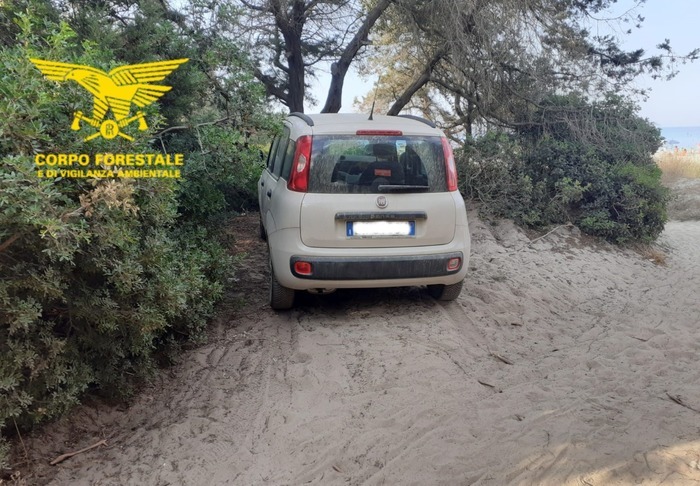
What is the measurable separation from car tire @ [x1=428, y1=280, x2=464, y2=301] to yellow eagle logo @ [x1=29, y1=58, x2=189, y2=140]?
319 cm

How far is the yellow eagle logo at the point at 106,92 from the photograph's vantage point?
10.8ft

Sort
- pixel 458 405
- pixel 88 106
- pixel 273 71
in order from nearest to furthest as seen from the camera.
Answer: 1. pixel 88 106
2. pixel 458 405
3. pixel 273 71

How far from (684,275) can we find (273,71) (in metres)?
9.19

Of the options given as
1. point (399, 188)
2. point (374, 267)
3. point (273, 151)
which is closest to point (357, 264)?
point (374, 267)

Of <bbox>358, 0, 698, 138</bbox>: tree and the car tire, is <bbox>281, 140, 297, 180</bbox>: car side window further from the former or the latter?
<bbox>358, 0, 698, 138</bbox>: tree

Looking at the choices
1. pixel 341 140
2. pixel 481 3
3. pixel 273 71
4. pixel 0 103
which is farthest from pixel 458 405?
pixel 273 71

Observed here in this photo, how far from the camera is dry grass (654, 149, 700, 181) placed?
1550 cm

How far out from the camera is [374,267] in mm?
4633

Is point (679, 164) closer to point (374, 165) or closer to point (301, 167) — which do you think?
point (374, 165)

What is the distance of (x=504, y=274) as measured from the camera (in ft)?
21.9

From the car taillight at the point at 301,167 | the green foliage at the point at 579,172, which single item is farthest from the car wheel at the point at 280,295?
the green foliage at the point at 579,172

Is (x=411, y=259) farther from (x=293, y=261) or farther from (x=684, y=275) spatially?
(x=684, y=275)

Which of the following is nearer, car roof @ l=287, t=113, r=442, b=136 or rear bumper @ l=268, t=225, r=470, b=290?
rear bumper @ l=268, t=225, r=470, b=290

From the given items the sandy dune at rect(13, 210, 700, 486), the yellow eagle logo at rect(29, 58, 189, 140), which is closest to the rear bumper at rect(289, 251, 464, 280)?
the sandy dune at rect(13, 210, 700, 486)
